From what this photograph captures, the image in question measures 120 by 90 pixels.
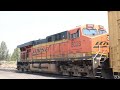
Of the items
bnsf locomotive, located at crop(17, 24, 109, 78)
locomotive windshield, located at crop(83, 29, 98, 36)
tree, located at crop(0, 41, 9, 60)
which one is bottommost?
bnsf locomotive, located at crop(17, 24, 109, 78)

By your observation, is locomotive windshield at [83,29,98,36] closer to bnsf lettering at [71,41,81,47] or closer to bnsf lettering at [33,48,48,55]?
bnsf lettering at [71,41,81,47]

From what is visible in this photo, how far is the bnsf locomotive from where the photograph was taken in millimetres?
13680

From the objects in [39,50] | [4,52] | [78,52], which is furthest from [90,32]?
[4,52]

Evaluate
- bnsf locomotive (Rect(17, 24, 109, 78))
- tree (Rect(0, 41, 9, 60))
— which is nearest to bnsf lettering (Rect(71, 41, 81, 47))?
bnsf locomotive (Rect(17, 24, 109, 78))

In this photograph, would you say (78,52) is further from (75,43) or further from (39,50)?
(39,50)

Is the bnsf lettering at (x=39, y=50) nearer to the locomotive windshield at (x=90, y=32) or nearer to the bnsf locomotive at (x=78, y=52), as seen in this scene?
the bnsf locomotive at (x=78, y=52)

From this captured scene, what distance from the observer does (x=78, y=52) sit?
15.2 m

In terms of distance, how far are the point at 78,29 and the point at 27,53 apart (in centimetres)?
1159

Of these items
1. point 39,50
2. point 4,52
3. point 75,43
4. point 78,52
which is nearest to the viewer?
point 78,52

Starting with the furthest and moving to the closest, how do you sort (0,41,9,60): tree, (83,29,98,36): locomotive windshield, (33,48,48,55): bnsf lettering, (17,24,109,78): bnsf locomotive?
(0,41,9,60): tree, (33,48,48,55): bnsf lettering, (83,29,98,36): locomotive windshield, (17,24,109,78): bnsf locomotive

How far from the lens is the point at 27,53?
25609mm

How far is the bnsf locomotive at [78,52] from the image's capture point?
13.7 m

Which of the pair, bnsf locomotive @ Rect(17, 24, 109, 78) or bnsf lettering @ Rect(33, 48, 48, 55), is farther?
bnsf lettering @ Rect(33, 48, 48, 55)
